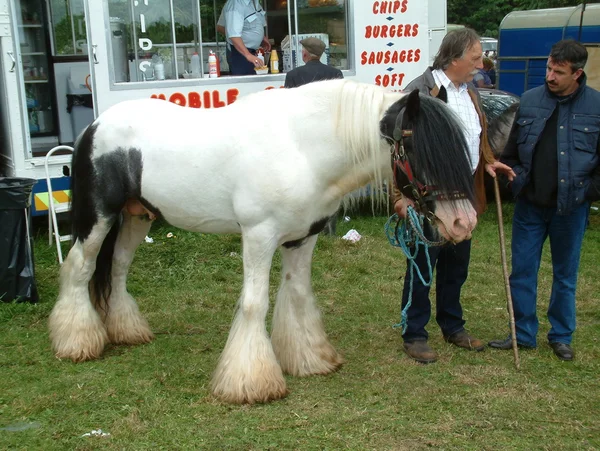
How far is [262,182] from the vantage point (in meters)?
3.66

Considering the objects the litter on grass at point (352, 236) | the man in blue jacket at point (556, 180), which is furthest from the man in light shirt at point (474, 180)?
the litter on grass at point (352, 236)

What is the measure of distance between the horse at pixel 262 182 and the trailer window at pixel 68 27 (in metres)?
4.15

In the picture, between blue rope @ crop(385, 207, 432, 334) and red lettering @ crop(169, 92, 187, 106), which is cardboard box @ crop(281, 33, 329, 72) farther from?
blue rope @ crop(385, 207, 432, 334)

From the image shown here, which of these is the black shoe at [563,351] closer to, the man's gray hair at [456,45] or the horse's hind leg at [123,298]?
the man's gray hair at [456,45]

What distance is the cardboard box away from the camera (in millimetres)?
7664

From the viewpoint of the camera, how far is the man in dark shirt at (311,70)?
6.98 meters

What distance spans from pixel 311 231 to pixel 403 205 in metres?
0.52

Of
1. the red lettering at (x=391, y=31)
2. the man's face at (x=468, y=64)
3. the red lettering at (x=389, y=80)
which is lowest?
the red lettering at (x=389, y=80)

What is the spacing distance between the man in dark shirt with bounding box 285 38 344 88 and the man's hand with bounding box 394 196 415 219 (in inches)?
128

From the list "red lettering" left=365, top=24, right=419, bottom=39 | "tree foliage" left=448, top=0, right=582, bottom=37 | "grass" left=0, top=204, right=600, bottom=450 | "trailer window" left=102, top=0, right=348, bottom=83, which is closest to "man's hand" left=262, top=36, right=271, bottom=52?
"trailer window" left=102, top=0, right=348, bottom=83

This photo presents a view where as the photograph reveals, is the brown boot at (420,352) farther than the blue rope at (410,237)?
Yes

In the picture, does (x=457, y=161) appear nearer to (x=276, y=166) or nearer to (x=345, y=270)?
(x=276, y=166)

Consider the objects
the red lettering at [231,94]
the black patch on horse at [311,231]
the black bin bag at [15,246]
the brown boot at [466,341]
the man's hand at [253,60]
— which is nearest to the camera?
the black patch on horse at [311,231]

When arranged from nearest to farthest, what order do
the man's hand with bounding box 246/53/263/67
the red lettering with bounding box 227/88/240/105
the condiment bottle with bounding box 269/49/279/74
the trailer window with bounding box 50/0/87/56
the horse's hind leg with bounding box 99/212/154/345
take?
the horse's hind leg with bounding box 99/212/154/345, the red lettering with bounding box 227/88/240/105, the man's hand with bounding box 246/53/263/67, the condiment bottle with bounding box 269/49/279/74, the trailer window with bounding box 50/0/87/56
